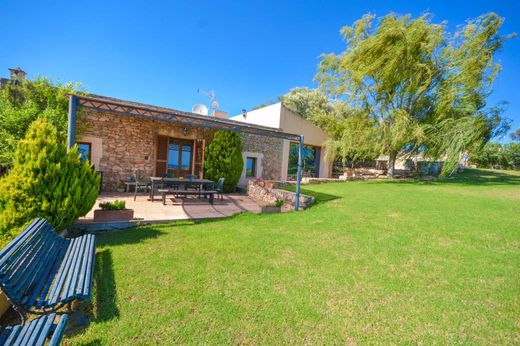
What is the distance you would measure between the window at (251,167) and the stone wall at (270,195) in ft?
7.91

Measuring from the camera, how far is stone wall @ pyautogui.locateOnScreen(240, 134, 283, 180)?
12970 mm

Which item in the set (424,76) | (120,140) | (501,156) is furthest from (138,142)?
(501,156)

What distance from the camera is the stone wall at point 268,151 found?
1297cm

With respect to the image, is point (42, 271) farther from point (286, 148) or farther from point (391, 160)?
point (391, 160)

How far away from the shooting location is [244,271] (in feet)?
10.8

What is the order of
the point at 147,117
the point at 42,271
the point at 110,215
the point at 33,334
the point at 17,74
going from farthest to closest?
1. the point at 17,74
2. the point at 147,117
3. the point at 110,215
4. the point at 42,271
5. the point at 33,334

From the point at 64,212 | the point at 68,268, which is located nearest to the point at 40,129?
the point at 64,212

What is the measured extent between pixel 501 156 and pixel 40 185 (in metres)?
38.9

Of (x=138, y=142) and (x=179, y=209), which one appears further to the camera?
(x=138, y=142)

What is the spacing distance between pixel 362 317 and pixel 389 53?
14233 millimetres

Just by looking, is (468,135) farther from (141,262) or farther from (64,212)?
(64,212)

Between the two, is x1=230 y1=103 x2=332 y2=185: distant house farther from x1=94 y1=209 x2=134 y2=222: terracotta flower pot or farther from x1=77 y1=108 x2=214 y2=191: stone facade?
x1=94 y1=209 x2=134 y2=222: terracotta flower pot

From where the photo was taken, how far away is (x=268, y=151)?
45.2ft

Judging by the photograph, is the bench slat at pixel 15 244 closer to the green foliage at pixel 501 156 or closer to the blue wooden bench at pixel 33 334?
the blue wooden bench at pixel 33 334
